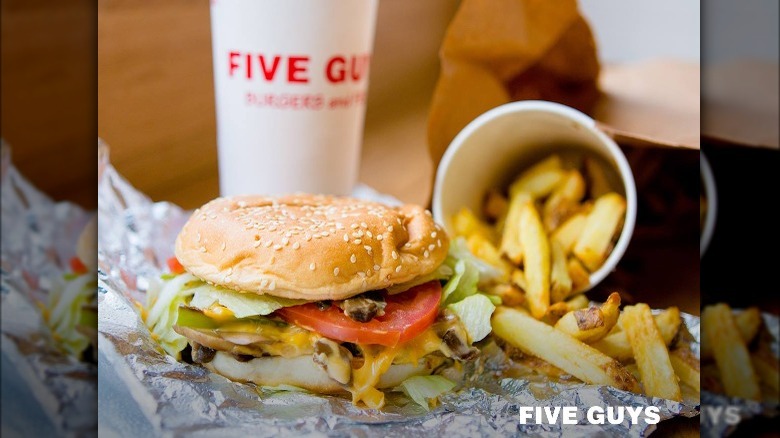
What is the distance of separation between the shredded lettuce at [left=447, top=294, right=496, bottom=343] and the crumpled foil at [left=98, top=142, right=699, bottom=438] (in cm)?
5

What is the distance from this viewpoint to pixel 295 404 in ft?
3.02

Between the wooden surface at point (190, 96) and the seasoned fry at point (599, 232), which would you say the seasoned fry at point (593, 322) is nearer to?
the seasoned fry at point (599, 232)

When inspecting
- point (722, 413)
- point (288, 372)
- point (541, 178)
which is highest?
point (541, 178)

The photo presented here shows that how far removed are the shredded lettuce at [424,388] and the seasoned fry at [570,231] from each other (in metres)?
0.39

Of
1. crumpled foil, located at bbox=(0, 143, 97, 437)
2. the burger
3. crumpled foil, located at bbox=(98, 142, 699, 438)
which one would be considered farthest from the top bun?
crumpled foil, located at bbox=(0, 143, 97, 437)

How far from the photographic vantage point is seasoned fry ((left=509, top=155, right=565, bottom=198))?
4.35 ft

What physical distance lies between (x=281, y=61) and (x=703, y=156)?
0.79 meters

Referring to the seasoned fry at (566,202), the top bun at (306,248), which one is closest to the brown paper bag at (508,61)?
the seasoned fry at (566,202)

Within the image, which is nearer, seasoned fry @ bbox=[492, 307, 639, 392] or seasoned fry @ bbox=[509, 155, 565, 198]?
seasoned fry @ bbox=[492, 307, 639, 392]

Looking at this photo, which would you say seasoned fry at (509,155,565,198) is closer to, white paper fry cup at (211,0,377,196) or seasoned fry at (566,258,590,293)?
seasoned fry at (566,258,590,293)

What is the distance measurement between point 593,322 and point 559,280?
18 centimetres

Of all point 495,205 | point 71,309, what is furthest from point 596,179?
point 71,309

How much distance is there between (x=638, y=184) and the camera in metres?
1.42

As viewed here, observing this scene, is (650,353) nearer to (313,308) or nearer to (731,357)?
(731,357)
